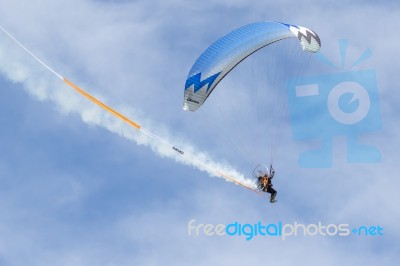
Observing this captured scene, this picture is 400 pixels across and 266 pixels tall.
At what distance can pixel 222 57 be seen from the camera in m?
36.9

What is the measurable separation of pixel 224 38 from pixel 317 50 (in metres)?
5.93

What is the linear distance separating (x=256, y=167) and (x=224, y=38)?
25.4ft

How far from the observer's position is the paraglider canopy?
36.7 meters

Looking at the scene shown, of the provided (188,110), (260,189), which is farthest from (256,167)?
(188,110)

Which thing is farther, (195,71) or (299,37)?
(299,37)

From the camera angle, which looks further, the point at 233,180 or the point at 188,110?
the point at 233,180

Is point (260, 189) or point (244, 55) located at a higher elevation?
point (244, 55)

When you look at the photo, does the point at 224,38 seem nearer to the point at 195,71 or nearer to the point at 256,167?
the point at 195,71

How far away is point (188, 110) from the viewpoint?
120 feet

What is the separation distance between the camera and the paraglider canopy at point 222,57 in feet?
120

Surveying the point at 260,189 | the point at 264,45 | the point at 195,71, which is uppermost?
the point at 264,45

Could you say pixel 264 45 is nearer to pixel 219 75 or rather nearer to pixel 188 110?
pixel 219 75

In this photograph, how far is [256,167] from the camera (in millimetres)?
40062

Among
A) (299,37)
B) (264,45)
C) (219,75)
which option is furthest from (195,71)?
(299,37)
